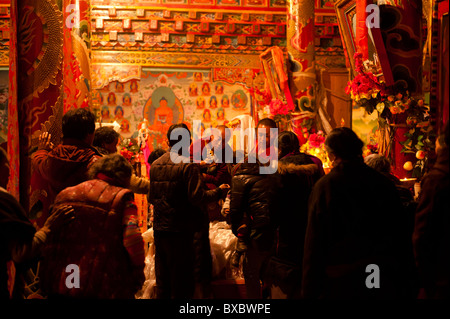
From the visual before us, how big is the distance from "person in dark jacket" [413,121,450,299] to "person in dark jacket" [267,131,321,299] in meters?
1.06

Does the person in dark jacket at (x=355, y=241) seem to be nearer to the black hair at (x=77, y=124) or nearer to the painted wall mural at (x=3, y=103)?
the black hair at (x=77, y=124)

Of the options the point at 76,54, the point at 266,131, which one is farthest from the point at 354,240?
the point at 76,54

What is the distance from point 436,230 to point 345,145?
0.65 m

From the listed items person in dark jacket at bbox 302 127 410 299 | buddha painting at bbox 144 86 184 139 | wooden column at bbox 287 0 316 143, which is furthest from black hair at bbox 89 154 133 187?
buddha painting at bbox 144 86 184 139

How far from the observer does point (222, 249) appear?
5445 millimetres

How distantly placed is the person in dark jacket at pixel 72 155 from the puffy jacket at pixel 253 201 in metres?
1.12

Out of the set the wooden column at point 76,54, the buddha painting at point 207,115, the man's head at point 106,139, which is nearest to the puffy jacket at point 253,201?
the man's head at point 106,139

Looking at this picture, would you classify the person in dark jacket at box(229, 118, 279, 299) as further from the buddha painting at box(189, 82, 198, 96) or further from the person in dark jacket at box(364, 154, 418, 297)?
the buddha painting at box(189, 82, 198, 96)

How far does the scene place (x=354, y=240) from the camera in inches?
104

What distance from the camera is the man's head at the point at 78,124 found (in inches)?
143

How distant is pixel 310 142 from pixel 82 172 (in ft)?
12.0

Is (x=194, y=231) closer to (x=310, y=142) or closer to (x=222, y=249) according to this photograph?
(x=222, y=249)

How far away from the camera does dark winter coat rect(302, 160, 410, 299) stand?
A: 2656 mm
